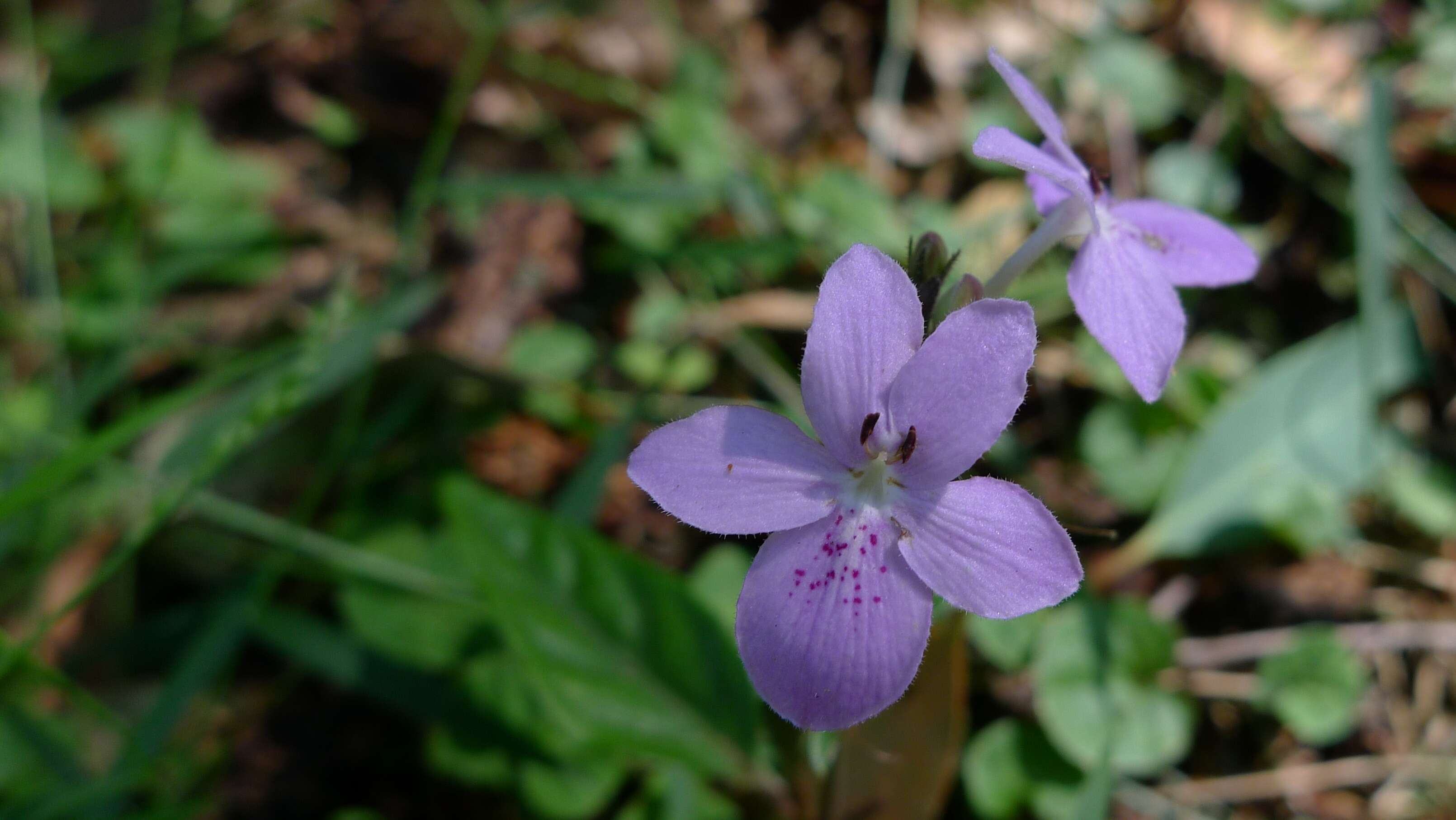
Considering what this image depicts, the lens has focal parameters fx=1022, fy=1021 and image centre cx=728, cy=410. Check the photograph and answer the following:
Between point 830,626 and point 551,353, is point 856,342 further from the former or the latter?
point 551,353

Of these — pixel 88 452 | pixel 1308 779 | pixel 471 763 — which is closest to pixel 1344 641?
pixel 1308 779

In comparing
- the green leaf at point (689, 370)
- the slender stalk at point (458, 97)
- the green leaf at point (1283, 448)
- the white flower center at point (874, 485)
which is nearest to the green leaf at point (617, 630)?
the white flower center at point (874, 485)

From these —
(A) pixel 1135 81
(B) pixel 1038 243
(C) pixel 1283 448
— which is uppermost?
(B) pixel 1038 243

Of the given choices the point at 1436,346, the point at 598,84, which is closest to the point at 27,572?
the point at 598,84

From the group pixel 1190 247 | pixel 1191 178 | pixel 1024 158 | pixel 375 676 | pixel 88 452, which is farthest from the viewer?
pixel 1191 178

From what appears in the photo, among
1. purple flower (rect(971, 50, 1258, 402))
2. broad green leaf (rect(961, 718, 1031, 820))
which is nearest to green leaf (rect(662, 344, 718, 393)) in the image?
broad green leaf (rect(961, 718, 1031, 820))

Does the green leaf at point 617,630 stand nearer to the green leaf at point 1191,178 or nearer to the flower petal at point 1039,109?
the flower petal at point 1039,109

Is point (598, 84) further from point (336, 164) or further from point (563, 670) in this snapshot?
point (563, 670)

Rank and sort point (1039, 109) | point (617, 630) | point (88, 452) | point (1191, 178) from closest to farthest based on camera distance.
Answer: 1. point (1039, 109)
2. point (88, 452)
3. point (617, 630)
4. point (1191, 178)
